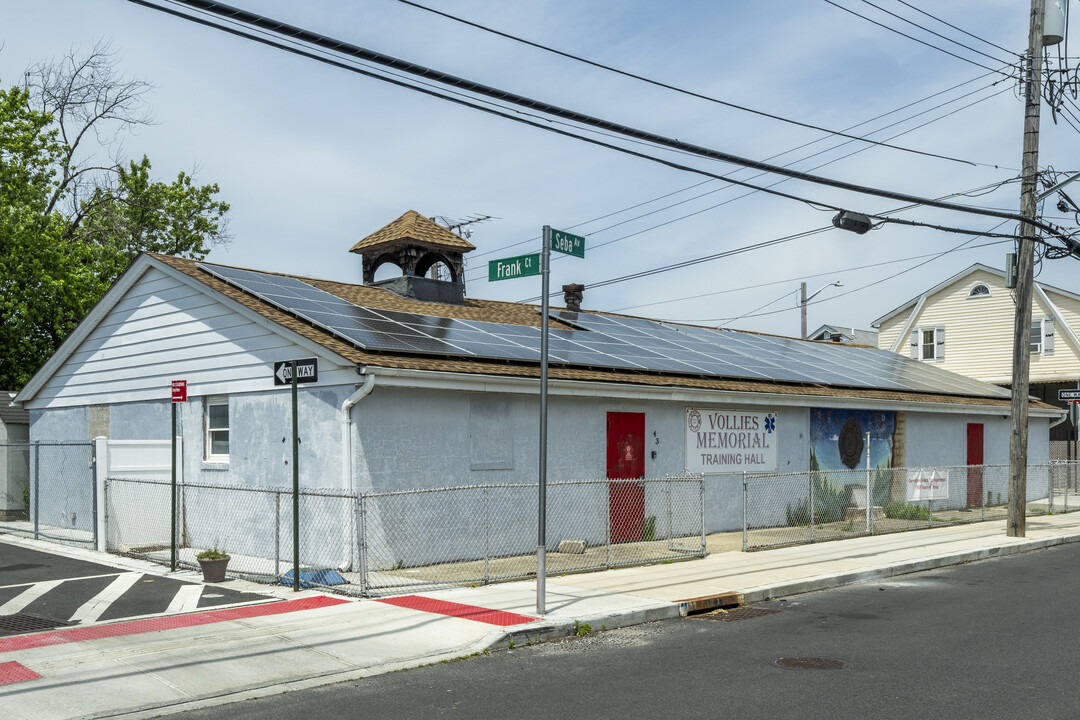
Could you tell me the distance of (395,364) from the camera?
13648mm

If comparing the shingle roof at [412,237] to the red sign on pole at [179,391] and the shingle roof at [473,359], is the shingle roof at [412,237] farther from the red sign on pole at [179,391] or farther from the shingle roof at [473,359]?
the red sign on pole at [179,391]

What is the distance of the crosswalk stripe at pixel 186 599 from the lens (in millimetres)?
11156

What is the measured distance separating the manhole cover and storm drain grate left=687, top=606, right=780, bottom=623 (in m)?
2.13

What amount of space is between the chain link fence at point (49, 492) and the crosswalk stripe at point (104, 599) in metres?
3.44

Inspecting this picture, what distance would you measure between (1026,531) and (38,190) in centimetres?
3006

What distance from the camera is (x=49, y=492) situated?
20516mm

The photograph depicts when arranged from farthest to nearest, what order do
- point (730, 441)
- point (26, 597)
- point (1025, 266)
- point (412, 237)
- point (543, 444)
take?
point (412, 237) → point (730, 441) → point (1025, 266) → point (26, 597) → point (543, 444)

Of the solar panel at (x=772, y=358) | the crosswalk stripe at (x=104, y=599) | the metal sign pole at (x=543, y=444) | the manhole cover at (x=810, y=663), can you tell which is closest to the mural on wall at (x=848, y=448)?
the solar panel at (x=772, y=358)

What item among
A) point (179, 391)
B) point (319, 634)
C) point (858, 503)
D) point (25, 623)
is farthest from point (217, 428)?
point (858, 503)

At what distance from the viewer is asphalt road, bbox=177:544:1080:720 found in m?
7.20

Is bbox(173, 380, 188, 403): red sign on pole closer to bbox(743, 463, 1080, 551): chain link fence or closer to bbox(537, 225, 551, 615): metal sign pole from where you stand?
bbox(537, 225, 551, 615): metal sign pole

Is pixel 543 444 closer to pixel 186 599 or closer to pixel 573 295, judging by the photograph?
pixel 186 599

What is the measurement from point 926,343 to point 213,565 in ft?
125

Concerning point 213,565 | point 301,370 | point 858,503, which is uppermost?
point 301,370
